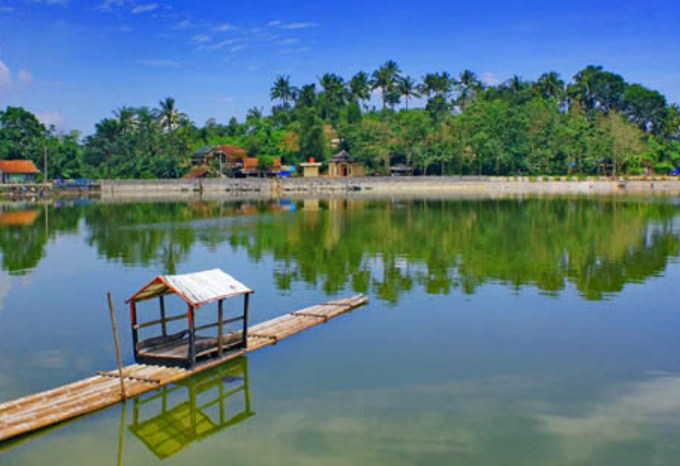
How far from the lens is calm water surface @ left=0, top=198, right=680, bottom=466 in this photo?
10508 millimetres

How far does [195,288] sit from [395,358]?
4306 millimetres

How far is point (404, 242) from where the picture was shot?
3356 centimetres

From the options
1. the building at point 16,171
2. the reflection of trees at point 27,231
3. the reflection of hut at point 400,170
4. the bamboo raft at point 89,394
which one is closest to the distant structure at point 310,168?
the reflection of hut at point 400,170

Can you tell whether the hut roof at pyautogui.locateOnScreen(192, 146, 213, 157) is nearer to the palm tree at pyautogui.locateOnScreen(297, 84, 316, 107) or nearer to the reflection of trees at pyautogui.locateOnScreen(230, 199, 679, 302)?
the palm tree at pyautogui.locateOnScreen(297, 84, 316, 107)

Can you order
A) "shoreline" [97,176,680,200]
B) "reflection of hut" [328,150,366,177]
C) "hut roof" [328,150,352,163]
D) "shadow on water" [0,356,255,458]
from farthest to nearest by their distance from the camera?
1. "reflection of hut" [328,150,366,177]
2. "hut roof" [328,150,352,163]
3. "shoreline" [97,176,680,200]
4. "shadow on water" [0,356,255,458]

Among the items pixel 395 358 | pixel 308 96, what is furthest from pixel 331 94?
pixel 395 358

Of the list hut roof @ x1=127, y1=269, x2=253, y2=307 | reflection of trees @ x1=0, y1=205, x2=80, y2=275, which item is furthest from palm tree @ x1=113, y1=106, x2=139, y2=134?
hut roof @ x1=127, y1=269, x2=253, y2=307

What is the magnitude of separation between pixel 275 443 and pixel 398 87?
388 feet

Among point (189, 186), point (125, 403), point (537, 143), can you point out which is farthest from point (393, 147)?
point (125, 403)

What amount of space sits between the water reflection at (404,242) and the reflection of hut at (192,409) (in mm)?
8228

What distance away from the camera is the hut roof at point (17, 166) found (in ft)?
318

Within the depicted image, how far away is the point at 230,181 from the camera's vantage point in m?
96.8

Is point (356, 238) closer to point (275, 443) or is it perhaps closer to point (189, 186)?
point (275, 443)

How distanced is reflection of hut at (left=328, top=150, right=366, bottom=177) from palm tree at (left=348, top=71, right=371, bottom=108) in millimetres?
26775
